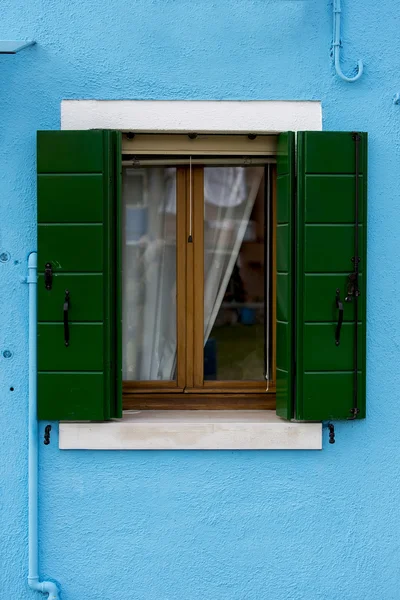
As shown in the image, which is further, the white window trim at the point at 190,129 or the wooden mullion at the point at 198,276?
the wooden mullion at the point at 198,276

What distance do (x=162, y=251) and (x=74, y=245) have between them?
584 millimetres

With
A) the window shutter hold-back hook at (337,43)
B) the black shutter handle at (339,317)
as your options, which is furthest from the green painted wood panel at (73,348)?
the window shutter hold-back hook at (337,43)

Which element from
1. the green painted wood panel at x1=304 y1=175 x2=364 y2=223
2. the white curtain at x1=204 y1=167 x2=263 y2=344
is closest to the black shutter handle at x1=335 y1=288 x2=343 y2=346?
the green painted wood panel at x1=304 y1=175 x2=364 y2=223

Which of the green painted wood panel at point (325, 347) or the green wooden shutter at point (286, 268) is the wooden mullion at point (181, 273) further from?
the green painted wood panel at point (325, 347)

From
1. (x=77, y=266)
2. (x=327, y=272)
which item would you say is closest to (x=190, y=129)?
(x=77, y=266)

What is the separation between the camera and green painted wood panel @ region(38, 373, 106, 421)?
4.24 meters

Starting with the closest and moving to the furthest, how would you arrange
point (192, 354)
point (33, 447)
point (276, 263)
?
point (33, 447)
point (276, 263)
point (192, 354)

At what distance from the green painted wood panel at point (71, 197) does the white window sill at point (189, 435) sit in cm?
105

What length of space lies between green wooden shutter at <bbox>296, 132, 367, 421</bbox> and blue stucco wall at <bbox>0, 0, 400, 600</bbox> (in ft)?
0.55

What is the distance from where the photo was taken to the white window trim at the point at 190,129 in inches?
169

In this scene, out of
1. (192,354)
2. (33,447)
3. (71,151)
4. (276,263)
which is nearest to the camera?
(71,151)

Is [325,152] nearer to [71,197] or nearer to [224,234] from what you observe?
[224,234]

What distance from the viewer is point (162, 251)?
463 centimetres

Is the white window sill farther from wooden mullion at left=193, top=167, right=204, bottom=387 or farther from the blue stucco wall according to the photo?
wooden mullion at left=193, top=167, right=204, bottom=387
